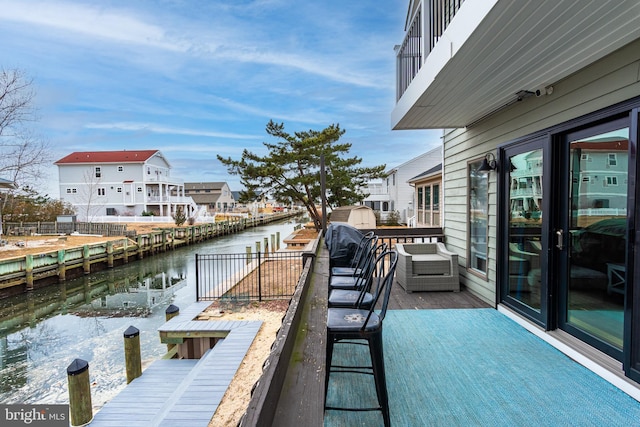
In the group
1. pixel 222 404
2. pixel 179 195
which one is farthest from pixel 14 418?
pixel 179 195

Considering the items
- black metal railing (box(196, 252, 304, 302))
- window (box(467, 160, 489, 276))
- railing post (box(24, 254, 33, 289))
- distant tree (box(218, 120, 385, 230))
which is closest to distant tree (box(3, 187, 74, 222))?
railing post (box(24, 254, 33, 289))

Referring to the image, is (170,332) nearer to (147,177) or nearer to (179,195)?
(147,177)

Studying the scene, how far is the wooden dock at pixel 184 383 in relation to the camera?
363 cm

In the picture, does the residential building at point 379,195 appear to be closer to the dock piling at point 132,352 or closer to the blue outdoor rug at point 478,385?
the dock piling at point 132,352

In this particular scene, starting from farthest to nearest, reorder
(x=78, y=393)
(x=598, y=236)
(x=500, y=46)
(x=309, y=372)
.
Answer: (x=78, y=393), (x=598, y=236), (x=500, y=46), (x=309, y=372)

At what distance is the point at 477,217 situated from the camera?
4285mm

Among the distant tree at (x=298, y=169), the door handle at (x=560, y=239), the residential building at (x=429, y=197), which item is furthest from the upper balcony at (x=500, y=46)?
the distant tree at (x=298, y=169)

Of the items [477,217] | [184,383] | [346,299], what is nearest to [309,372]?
[346,299]

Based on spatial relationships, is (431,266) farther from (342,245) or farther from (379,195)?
(379,195)

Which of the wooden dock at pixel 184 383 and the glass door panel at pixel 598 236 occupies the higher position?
the glass door panel at pixel 598 236

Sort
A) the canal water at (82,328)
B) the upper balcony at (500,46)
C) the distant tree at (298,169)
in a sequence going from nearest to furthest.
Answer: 1. the upper balcony at (500,46)
2. the canal water at (82,328)
3. the distant tree at (298,169)

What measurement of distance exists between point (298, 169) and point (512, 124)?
55.5 feet

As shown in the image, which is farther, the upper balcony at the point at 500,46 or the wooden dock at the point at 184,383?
the wooden dock at the point at 184,383

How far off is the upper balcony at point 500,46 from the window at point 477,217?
2.85 feet
